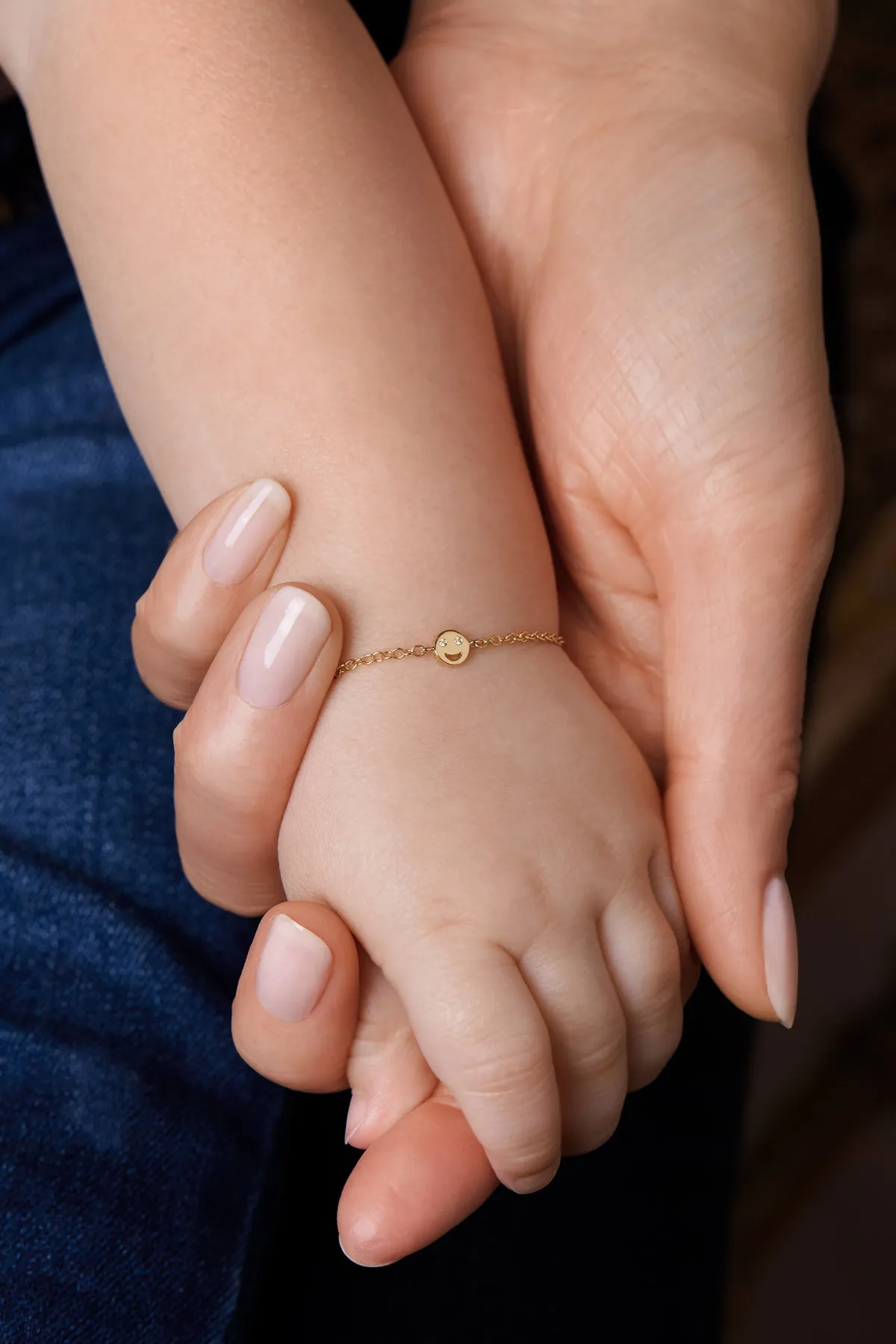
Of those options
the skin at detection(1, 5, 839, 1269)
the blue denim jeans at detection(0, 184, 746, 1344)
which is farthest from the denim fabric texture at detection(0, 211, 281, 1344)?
the skin at detection(1, 5, 839, 1269)

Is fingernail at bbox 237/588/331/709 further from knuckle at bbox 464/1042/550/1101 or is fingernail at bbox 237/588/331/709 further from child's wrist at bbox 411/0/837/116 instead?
child's wrist at bbox 411/0/837/116

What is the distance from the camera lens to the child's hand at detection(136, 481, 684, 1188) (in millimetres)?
483

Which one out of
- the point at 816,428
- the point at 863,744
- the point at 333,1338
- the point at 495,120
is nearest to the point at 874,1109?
the point at 863,744

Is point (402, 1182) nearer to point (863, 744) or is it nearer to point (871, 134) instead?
point (863, 744)

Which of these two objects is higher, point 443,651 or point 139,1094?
point 443,651

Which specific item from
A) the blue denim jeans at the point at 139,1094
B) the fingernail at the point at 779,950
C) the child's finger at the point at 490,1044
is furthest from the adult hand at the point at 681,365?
the blue denim jeans at the point at 139,1094

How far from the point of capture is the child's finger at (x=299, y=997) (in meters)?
0.50

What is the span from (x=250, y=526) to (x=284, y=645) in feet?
0.20

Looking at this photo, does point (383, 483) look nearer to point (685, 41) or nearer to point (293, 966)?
point (293, 966)

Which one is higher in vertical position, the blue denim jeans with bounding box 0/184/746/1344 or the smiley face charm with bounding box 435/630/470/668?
the smiley face charm with bounding box 435/630/470/668

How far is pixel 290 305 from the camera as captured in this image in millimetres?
553

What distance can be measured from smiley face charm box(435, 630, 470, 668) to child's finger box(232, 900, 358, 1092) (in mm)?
120

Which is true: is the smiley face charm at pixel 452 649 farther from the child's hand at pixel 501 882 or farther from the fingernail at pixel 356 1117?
the fingernail at pixel 356 1117

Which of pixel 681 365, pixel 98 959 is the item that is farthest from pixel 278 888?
pixel 681 365
